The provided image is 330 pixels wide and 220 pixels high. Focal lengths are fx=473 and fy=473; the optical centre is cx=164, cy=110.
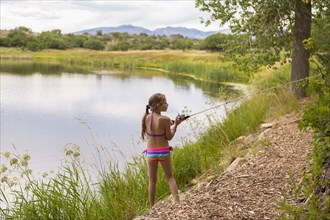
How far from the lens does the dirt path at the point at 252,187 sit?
4.29m

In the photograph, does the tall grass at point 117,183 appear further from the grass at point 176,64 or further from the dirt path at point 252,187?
the grass at point 176,64

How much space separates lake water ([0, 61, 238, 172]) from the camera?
35.5 ft

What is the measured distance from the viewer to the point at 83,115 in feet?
57.5

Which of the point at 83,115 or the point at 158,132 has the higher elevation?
the point at 158,132

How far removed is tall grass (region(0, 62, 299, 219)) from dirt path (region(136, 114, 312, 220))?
57 cm

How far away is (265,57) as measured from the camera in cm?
1058

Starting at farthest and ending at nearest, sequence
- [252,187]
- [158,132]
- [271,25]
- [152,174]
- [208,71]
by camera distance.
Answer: [208,71], [271,25], [152,174], [158,132], [252,187]

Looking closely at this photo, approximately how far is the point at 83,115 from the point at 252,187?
43.2 ft

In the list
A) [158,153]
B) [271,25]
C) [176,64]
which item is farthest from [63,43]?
[158,153]

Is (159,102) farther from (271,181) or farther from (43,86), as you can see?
(43,86)

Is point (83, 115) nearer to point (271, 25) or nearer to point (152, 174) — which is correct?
point (271, 25)

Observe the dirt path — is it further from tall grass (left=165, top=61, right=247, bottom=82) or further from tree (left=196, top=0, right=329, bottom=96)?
tall grass (left=165, top=61, right=247, bottom=82)

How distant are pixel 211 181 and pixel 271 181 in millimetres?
831

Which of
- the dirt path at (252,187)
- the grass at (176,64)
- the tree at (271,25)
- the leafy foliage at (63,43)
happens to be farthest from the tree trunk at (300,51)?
the leafy foliage at (63,43)
